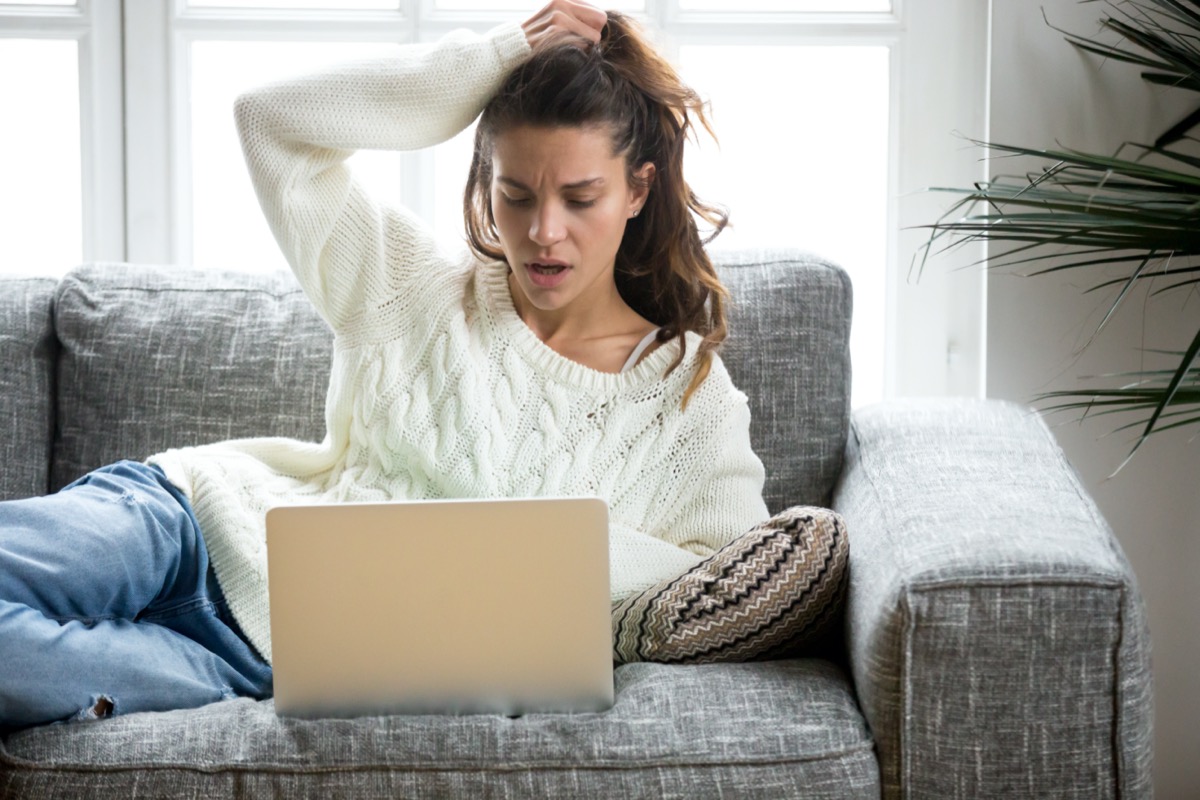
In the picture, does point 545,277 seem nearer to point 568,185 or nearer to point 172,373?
point 568,185

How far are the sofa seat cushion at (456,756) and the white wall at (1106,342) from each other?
Result: 985 millimetres

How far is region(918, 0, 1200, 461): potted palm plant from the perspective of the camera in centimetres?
151

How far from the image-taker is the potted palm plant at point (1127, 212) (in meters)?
1.51

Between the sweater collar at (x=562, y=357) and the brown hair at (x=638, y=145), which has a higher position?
the brown hair at (x=638, y=145)

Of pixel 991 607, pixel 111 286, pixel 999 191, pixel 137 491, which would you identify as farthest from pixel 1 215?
pixel 991 607

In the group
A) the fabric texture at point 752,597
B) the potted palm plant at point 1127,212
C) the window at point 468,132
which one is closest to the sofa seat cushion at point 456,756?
→ the fabric texture at point 752,597

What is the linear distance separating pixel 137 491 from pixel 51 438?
0.46 meters

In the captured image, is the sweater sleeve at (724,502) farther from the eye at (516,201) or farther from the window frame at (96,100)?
the window frame at (96,100)

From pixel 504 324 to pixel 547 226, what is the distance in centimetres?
18

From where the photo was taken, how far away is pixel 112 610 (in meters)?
1.38

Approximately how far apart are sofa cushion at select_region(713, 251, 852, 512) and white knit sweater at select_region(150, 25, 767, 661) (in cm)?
11

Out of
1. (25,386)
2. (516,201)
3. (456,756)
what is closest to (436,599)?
(456,756)

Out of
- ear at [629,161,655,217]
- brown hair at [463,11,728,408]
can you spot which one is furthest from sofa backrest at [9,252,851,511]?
ear at [629,161,655,217]

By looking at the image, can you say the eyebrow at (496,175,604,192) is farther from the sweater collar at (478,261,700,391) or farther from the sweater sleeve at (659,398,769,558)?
the sweater sleeve at (659,398,769,558)
